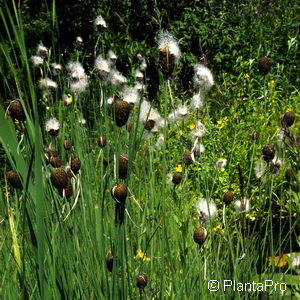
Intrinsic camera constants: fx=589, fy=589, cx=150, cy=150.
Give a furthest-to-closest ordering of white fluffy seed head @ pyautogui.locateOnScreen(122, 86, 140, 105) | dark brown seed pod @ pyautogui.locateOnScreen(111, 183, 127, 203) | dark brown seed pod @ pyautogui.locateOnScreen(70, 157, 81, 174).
→ white fluffy seed head @ pyautogui.locateOnScreen(122, 86, 140, 105), dark brown seed pod @ pyautogui.locateOnScreen(70, 157, 81, 174), dark brown seed pod @ pyautogui.locateOnScreen(111, 183, 127, 203)

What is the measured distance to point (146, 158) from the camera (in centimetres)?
341

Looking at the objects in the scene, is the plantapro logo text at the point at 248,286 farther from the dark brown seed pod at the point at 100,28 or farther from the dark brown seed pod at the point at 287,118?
the dark brown seed pod at the point at 100,28

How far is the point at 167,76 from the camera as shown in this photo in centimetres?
128

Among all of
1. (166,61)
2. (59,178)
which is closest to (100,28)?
(166,61)

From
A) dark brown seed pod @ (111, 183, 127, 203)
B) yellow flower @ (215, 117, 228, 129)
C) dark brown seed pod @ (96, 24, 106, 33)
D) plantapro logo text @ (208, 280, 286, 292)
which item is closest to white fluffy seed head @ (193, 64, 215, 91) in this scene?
plantapro logo text @ (208, 280, 286, 292)

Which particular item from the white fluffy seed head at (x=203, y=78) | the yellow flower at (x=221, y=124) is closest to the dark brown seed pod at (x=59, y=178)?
the white fluffy seed head at (x=203, y=78)

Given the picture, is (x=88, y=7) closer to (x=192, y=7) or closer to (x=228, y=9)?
(x=192, y=7)

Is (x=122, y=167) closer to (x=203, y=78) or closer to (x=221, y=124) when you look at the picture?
(x=203, y=78)

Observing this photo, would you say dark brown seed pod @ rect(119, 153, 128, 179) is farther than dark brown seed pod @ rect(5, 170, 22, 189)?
No

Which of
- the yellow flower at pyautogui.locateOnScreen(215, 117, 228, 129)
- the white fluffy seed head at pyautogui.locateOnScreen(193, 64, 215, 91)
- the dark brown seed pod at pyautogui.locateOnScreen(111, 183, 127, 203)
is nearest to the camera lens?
the dark brown seed pod at pyautogui.locateOnScreen(111, 183, 127, 203)

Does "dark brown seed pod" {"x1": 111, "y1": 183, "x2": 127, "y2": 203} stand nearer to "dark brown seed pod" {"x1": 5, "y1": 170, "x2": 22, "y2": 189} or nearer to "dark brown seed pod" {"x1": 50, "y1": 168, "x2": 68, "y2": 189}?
"dark brown seed pod" {"x1": 50, "y1": 168, "x2": 68, "y2": 189}

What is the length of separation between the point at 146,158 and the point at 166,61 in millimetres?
2145

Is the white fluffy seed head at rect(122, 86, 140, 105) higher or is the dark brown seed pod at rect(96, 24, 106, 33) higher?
the dark brown seed pod at rect(96, 24, 106, 33)

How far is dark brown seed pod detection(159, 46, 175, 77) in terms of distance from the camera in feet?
4.16
